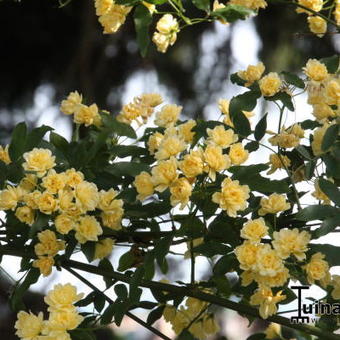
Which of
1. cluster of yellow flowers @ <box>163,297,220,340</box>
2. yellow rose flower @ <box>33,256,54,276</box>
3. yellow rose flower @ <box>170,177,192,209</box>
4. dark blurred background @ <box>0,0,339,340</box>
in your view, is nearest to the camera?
yellow rose flower @ <box>170,177,192,209</box>

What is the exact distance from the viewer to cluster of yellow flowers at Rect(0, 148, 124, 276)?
1.13m

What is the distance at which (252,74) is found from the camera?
1316mm

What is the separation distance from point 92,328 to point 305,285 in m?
0.32

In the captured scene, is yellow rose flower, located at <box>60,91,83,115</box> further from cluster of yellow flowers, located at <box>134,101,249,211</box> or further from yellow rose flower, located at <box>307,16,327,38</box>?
yellow rose flower, located at <box>307,16,327,38</box>

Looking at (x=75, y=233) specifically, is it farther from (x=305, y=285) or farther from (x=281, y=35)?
(x=281, y=35)

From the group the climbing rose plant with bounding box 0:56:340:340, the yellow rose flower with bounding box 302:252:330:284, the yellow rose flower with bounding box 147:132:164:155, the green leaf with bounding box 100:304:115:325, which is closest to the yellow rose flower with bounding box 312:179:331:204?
the climbing rose plant with bounding box 0:56:340:340

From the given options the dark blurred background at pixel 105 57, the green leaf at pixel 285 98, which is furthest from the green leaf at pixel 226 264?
the dark blurred background at pixel 105 57

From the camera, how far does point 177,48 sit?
127 inches

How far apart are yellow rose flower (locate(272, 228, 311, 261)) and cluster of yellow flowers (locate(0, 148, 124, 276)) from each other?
22 centimetres

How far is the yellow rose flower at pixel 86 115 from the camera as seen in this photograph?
4.40ft

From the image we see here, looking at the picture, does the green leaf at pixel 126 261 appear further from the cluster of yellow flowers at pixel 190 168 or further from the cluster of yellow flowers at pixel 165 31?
the cluster of yellow flowers at pixel 165 31

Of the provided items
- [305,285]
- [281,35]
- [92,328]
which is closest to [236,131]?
[305,285]

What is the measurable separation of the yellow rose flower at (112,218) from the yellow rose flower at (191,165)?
120 millimetres

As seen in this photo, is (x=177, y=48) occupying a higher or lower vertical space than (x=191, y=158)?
higher
